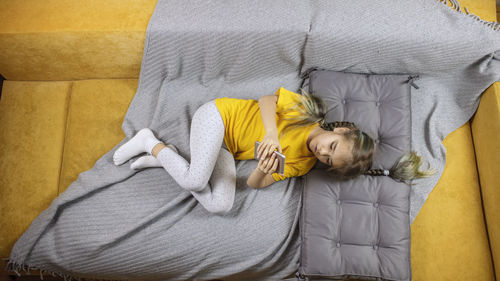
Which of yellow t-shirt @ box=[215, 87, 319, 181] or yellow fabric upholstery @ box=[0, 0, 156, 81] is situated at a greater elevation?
yellow fabric upholstery @ box=[0, 0, 156, 81]

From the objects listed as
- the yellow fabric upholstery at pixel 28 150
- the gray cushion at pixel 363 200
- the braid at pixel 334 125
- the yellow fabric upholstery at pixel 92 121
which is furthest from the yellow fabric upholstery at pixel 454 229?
the yellow fabric upholstery at pixel 28 150

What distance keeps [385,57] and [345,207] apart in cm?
71

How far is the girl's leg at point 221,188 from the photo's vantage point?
1.38m

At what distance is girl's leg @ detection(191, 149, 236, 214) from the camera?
4.52 ft

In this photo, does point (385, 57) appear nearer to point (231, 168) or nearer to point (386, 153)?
point (386, 153)

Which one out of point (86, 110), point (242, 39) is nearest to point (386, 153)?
point (242, 39)

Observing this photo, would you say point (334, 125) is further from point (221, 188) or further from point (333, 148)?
point (221, 188)

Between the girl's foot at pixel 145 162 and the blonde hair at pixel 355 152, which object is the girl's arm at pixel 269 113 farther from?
the girl's foot at pixel 145 162

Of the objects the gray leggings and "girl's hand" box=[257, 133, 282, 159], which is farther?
the gray leggings

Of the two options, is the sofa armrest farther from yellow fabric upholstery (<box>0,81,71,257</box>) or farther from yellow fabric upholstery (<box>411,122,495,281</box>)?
yellow fabric upholstery (<box>0,81,71,257</box>)

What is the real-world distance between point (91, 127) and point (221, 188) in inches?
29.5

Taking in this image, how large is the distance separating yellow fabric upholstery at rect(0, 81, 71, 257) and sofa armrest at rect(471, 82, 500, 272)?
2.00 metres

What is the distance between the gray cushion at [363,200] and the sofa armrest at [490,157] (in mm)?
357

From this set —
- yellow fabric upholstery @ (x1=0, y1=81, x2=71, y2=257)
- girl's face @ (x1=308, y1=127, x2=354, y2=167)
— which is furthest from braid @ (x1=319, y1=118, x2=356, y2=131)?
yellow fabric upholstery @ (x1=0, y1=81, x2=71, y2=257)
